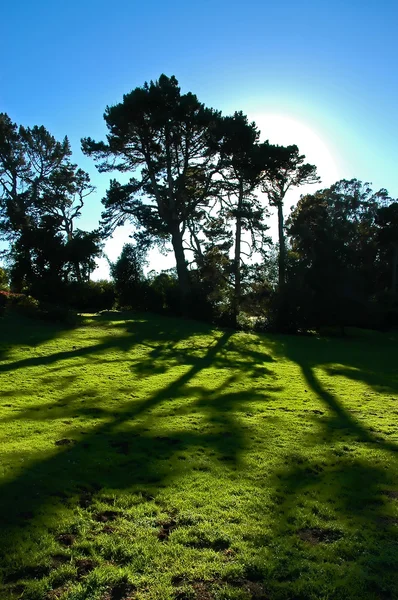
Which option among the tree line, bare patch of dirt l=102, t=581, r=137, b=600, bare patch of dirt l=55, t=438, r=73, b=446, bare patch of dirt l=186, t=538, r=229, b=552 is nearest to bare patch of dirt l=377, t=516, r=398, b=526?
bare patch of dirt l=186, t=538, r=229, b=552

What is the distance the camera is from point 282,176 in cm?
3759

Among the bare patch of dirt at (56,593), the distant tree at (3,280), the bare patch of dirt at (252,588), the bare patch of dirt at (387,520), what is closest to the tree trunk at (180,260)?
the distant tree at (3,280)

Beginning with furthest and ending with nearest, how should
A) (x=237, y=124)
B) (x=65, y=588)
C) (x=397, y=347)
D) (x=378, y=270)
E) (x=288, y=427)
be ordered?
(x=378, y=270) → (x=237, y=124) → (x=397, y=347) → (x=288, y=427) → (x=65, y=588)

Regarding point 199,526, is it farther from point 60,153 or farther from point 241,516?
point 60,153

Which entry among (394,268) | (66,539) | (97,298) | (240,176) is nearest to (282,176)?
(240,176)

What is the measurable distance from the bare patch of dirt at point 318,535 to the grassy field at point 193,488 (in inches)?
0.8

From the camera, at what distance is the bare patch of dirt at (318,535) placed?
198 inches

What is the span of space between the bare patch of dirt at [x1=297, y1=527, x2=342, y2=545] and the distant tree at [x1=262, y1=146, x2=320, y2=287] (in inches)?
1240

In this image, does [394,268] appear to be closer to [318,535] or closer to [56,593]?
[318,535]

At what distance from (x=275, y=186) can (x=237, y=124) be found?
933cm

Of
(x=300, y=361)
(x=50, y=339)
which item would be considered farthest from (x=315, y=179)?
(x=50, y=339)

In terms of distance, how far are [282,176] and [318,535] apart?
3553 cm

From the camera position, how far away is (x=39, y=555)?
4.41m

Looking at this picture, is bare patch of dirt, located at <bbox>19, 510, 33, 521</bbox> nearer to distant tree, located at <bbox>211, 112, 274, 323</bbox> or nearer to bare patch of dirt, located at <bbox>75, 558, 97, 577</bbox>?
bare patch of dirt, located at <bbox>75, 558, 97, 577</bbox>
